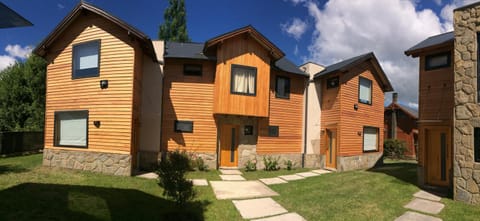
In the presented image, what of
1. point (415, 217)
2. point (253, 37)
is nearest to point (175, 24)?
point (253, 37)

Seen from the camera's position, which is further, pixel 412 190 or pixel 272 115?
pixel 272 115

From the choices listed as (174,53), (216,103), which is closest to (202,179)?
(216,103)

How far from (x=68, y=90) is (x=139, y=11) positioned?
7053 mm

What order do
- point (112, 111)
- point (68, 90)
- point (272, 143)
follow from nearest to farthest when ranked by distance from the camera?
point (112, 111), point (68, 90), point (272, 143)

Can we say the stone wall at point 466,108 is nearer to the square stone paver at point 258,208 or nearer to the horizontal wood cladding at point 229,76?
the square stone paver at point 258,208

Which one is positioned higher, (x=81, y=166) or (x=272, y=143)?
(x=272, y=143)

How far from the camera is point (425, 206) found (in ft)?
22.7

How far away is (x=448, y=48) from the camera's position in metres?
8.84

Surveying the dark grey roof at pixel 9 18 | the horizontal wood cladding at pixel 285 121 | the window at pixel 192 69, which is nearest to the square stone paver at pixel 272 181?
the horizontal wood cladding at pixel 285 121

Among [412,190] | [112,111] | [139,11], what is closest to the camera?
[412,190]

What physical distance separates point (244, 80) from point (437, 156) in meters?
8.61

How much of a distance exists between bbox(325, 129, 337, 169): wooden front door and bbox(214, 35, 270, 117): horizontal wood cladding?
4386 mm

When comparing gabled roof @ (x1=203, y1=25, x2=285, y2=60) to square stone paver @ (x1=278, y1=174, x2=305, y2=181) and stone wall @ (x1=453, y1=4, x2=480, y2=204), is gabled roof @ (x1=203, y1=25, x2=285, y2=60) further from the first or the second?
stone wall @ (x1=453, y1=4, x2=480, y2=204)

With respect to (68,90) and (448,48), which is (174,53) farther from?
(448,48)
